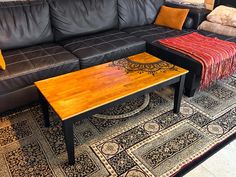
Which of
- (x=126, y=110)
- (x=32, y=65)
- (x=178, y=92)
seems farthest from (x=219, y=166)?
(x=32, y=65)

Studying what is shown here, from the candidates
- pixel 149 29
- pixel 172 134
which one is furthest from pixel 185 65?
pixel 149 29

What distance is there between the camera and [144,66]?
1.90 m

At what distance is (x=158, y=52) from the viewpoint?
7.95 ft

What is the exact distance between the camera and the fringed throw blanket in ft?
6.84

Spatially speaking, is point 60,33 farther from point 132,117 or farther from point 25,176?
point 25,176

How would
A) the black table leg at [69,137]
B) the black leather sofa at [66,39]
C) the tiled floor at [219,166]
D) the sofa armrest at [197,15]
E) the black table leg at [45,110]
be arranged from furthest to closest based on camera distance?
the sofa armrest at [197,15] → the black leather sofa at [66,39] → the black table leg at [45,110] → the tiled floor at [219,166] → the black table leg at [69,137]

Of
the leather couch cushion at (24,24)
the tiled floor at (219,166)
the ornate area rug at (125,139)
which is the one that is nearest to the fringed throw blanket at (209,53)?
the ornate area rug at (125,139)

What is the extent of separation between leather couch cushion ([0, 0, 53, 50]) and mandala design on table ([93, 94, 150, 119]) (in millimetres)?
1141

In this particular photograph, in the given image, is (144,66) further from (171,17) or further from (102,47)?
(171,17)

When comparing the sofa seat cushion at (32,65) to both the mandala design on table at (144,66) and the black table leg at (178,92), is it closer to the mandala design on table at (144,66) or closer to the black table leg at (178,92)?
the mandala design on table at (144,66)

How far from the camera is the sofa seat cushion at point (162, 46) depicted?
6.86 ft

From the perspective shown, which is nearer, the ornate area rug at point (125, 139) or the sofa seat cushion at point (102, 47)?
the ornate area rug at point (125, 139)

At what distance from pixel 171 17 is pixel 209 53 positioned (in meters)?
1.03

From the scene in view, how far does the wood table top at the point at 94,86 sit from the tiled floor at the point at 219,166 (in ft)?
2.16
